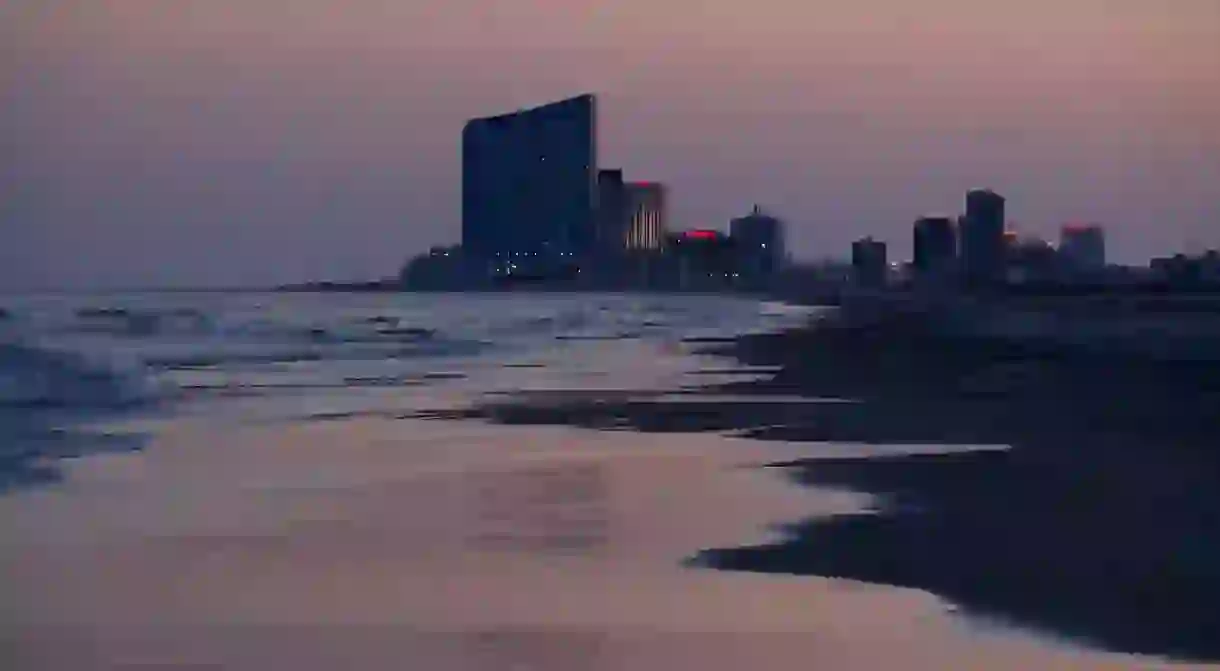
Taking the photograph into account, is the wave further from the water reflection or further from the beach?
the water reflection

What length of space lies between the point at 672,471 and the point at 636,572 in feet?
17.8

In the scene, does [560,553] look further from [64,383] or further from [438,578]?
[64,383]

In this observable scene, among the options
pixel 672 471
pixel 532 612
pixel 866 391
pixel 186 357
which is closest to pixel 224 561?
pixel 532 612

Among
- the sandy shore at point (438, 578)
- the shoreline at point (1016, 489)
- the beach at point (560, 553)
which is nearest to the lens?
the sandy shore at point (438, 578)

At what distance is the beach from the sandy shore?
0.08 ft

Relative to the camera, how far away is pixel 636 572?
32.2ft

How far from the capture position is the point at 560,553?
10.4 m

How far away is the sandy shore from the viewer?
7.73 meters

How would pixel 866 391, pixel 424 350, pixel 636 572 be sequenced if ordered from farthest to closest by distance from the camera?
pixel 424 350 → pixel 866 391 → pixel 636 572

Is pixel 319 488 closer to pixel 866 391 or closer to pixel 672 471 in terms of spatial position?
pixel 672 471

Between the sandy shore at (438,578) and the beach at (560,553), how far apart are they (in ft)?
0.08

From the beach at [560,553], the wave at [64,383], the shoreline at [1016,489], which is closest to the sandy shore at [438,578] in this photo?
the beach at [560,553]

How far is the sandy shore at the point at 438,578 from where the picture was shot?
7734mm

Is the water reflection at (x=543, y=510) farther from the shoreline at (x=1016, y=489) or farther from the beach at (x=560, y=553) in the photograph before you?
the shoreline at (x=1016, y=489)
